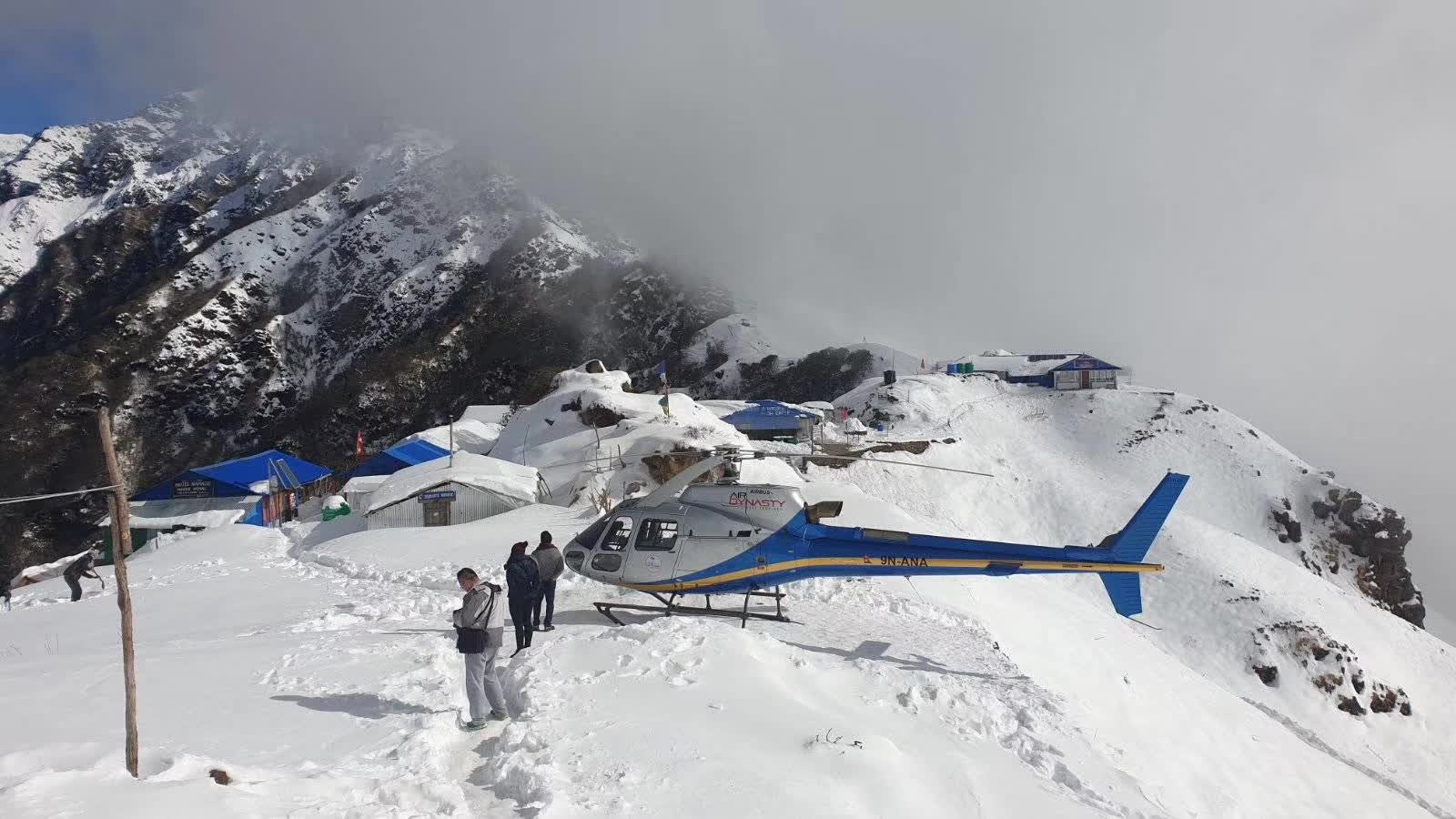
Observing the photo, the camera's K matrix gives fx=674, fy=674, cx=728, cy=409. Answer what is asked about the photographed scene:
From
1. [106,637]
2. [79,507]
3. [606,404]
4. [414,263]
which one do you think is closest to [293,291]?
[414,263]

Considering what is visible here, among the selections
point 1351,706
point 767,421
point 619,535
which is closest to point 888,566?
point 619,535

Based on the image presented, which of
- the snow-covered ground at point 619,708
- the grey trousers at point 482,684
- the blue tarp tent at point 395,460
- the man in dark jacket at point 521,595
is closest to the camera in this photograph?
the snow-covered ground at point 619,708

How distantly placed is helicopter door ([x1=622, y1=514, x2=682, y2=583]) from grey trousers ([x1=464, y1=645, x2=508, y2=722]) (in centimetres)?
492

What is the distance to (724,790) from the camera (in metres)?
5.90

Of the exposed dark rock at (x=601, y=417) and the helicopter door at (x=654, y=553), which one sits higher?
the exposed dark rock at (x=601, y=417)

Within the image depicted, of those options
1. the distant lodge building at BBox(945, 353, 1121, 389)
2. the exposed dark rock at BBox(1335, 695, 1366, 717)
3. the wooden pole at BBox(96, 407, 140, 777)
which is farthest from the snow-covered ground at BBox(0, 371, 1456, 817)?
the distant lodge building at BBox(945, 353, 1121, 389)

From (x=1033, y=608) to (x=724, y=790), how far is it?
53.9ft

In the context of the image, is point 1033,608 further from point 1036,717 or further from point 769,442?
point 769,442

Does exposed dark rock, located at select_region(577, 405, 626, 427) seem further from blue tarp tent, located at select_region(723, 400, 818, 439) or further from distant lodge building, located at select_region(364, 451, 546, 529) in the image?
distant lodge building, located at select_region(364, 451, 546, 529)

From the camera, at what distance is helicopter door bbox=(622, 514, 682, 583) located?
12227 mm

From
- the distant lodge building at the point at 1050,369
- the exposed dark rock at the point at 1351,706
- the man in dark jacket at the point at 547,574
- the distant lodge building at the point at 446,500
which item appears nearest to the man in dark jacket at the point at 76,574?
the distant lodge building at the point at 446,500

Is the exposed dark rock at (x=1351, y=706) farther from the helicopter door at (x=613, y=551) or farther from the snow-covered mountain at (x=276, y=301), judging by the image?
the snow-covered mountain at (x=276, y=301)

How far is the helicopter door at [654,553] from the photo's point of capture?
12.2 metres

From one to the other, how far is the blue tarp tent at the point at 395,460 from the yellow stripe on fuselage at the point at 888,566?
33.9m
